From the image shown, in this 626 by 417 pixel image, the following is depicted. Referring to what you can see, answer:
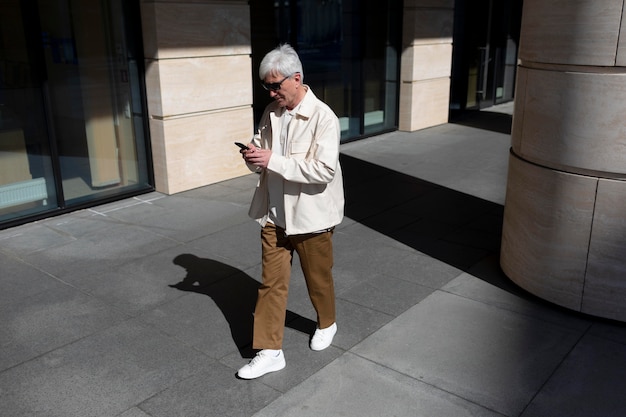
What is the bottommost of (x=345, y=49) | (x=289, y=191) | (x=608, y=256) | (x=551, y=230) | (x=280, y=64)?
(x=608, y=256)

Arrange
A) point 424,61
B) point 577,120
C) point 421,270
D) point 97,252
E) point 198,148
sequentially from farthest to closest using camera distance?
point 424,61, point 198,148, point 97,252, point 421,270, point 577,120

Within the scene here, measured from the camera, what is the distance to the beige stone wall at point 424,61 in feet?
39.5

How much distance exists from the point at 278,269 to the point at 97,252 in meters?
3.02

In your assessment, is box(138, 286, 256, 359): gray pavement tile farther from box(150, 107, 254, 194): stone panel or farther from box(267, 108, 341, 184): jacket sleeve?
box(150, 107, 254, 194): stone panel

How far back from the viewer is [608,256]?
14.9 feet

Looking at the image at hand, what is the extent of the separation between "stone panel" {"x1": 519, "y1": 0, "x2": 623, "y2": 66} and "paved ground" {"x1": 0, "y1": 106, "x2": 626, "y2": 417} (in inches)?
75.5

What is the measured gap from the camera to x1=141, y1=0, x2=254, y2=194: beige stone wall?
7.83 meters

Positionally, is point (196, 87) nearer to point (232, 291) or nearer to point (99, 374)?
point (232, 291)

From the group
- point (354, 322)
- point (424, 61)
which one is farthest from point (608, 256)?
point (424, 61)

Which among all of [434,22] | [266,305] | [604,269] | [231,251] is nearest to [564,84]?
[604,269]

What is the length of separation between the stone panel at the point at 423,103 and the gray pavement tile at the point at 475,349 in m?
7.96

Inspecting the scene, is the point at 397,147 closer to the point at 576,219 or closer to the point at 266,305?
the point at 576,219

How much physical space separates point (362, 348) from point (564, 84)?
7.85 feet

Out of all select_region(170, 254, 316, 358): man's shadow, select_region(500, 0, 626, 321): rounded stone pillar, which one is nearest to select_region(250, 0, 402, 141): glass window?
select_region(170, 254, 316, 358): man's shadow
